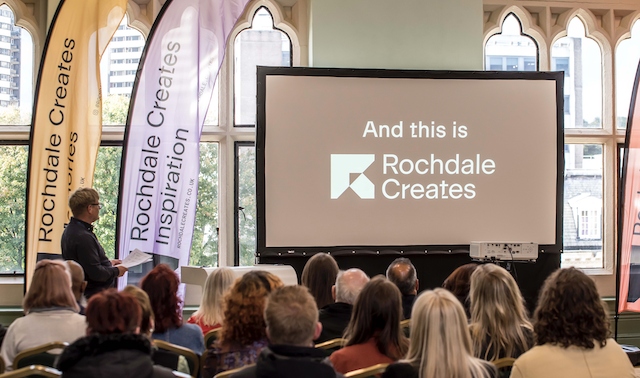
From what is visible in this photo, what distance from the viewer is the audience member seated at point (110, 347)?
2141 millimetres

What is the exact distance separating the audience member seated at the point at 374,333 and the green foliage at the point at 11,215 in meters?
4.88

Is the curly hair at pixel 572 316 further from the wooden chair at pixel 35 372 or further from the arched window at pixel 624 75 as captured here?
the arched window at pixel 624 75

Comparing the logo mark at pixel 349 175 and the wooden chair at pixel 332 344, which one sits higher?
the logo mark at pixel 349 175

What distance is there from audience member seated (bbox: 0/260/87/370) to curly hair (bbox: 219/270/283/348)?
73 cm

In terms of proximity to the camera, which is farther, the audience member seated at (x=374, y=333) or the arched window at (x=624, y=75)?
the arched window at (x=624, y=75)

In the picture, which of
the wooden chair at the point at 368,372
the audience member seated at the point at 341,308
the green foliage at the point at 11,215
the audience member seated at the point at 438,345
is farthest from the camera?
the green foliage at the point at 11,215

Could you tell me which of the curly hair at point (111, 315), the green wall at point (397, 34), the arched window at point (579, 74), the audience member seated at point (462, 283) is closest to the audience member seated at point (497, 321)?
the audience member seated at point (462, 283)

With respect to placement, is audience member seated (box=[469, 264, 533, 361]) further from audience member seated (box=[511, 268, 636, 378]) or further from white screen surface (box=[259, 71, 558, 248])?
white screen surface (box=[259, 71, 558, 248])

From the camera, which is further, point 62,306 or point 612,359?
point 62,306

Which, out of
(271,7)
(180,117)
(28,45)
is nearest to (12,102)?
(28,45)

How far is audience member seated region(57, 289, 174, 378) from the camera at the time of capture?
2141 mm

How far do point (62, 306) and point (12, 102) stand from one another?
434 centimetres

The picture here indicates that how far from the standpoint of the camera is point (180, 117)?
20.0 feet

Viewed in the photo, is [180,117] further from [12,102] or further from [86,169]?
[12,102]
